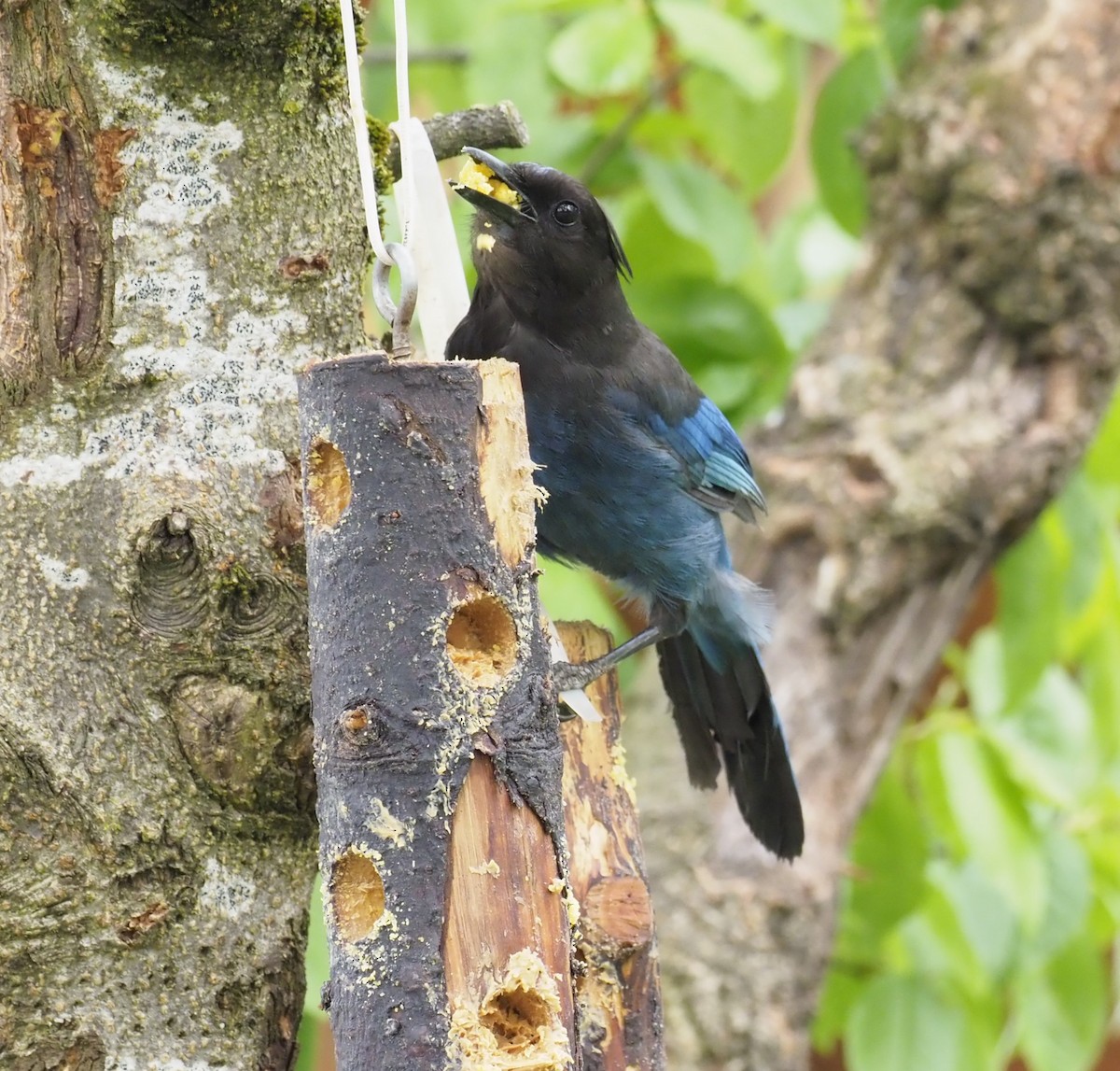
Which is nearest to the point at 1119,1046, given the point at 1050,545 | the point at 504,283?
the point at 1050,545

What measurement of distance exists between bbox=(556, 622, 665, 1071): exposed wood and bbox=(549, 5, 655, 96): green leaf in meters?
1.27

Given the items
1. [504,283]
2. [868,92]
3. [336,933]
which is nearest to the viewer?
[336,933]

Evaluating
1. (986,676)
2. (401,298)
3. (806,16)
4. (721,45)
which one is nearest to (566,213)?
(721,45)

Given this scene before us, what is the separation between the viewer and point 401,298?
1505 millimetres

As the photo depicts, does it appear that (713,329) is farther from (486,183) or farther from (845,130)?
(486,183)

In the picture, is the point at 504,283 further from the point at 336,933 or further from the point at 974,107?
the point at 974,107

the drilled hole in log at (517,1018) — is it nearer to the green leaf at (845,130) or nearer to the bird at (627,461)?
the bird at (627,461)

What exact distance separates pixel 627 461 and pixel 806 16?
94 centimetres

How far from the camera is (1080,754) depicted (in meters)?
3.65

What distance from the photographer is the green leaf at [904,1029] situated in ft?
10.8

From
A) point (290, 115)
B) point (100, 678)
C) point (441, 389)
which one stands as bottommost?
point (100, 678)

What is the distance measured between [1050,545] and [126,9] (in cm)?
245

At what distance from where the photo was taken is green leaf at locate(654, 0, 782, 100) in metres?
2.70

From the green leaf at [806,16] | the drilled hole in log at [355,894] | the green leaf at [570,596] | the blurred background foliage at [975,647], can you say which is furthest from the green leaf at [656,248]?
the drilled hole in log at [355,894]
